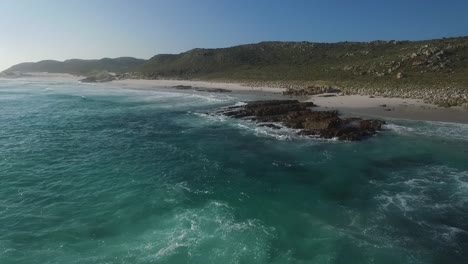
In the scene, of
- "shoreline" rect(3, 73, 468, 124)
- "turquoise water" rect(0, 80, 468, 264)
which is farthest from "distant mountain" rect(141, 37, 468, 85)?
"turquoise water" rect(0, 80, 468, 264)

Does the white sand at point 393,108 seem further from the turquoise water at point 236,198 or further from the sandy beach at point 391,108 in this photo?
the turquoise water at point 236,198

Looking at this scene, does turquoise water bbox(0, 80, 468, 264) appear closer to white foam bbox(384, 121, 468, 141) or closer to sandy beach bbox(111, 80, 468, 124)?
white foam bbox(384, 121, 468, 141)

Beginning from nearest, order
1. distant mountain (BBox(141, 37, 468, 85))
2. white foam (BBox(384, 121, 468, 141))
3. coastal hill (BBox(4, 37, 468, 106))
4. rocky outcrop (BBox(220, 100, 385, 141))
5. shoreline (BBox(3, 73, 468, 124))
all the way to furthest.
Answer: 1. white foam (BBox(384, 121, 468, 141))
2. rocky outcrop (BBox(220, 100, 385, 141))
3. shoreline (BBox(3, 73, 468, 124))
4. coastal hill (BBox(4, 37, 468, 106))
5. distant mountain (BBox(141, 37, 468, 85))

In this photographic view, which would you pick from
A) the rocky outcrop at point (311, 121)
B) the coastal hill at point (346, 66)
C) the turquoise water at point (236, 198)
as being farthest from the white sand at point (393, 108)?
the rocky outcrop at point (311, 121)

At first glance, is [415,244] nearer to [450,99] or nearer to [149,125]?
[149,125]

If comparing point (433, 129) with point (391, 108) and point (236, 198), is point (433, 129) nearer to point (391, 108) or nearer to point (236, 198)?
point (391, 108)

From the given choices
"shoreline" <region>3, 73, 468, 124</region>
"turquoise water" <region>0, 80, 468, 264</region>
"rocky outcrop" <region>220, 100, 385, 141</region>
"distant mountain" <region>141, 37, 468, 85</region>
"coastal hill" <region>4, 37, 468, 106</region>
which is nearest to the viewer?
"turquoise water" <region>0, 80, 468, 264</region>

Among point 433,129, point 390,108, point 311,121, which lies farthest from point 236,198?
point 390,108

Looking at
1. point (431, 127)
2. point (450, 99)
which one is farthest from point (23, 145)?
point (450, 99)
